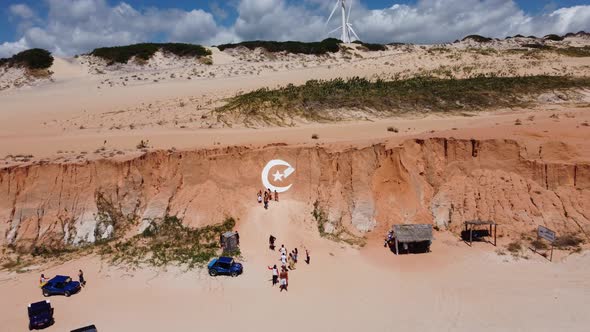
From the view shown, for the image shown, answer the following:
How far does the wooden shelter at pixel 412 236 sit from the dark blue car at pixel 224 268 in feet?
24.1

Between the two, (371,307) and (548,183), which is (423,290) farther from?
(548,183)

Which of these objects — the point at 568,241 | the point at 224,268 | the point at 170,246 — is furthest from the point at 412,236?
the point at 170,246

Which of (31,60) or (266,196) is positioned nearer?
(266,196)

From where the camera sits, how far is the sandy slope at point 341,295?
16141 millimetres

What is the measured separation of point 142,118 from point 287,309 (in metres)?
24.9

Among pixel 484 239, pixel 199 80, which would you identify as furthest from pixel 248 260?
pixel 199 80

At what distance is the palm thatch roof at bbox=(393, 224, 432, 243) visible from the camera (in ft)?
67.9

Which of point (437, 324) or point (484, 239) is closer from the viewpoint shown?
point (437, 324)

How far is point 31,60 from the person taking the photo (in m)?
53.5

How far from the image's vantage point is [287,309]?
673 inches

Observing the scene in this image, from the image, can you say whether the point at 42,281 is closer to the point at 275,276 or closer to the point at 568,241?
the point at 275,276

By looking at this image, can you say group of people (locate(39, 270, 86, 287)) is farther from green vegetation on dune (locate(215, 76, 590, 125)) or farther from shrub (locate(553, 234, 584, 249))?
shrub (locate(553, 234, 584, 249))

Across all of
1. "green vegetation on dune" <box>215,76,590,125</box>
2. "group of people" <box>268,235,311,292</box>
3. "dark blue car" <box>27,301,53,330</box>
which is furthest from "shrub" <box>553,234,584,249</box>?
"dark blue car" <box>27,301,53,330</box>

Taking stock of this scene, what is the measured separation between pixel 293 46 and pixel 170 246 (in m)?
49.7
